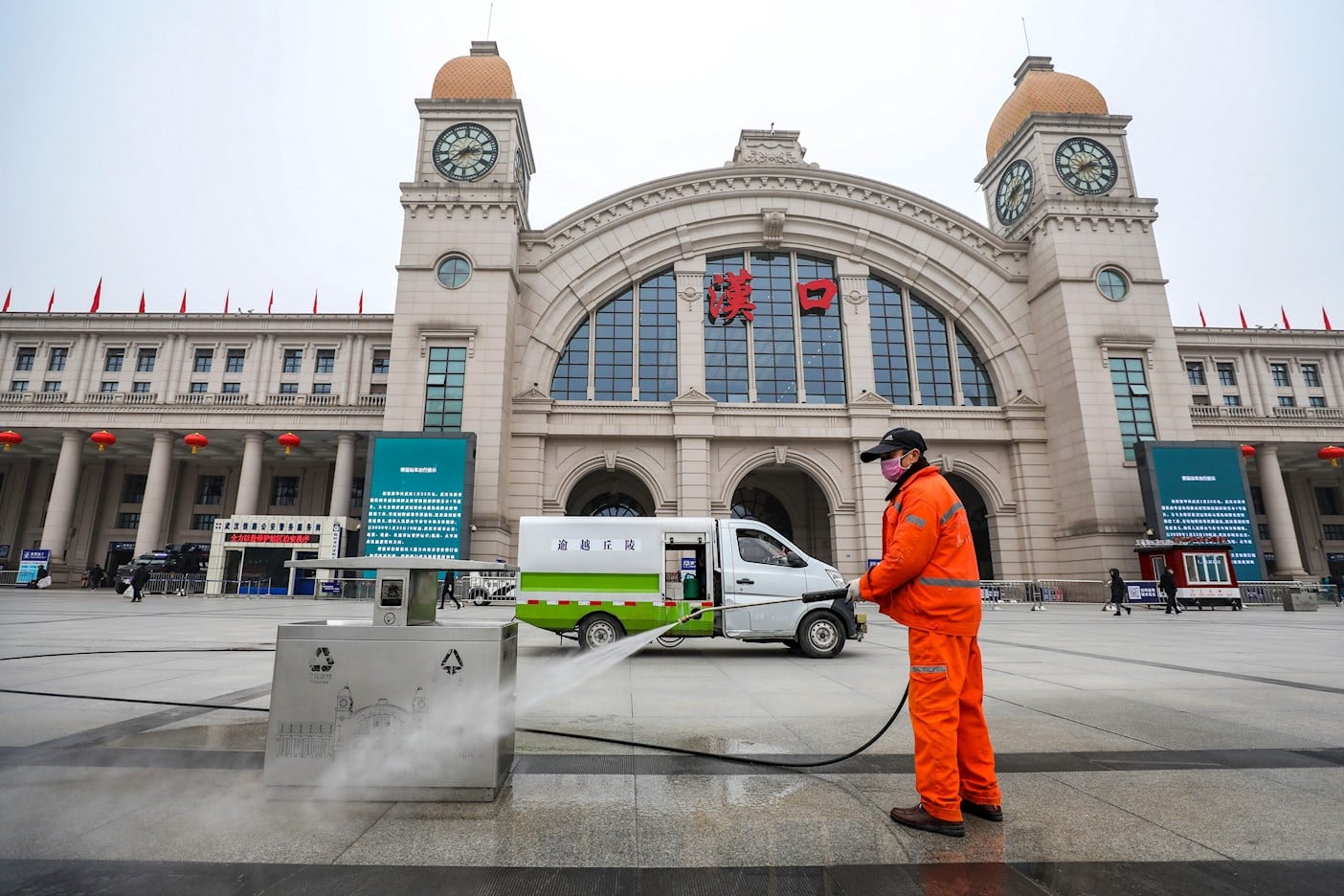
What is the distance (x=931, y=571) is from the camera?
12.2ft

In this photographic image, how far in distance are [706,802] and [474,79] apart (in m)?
37.7

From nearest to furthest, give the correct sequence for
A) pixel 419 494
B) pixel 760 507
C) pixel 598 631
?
pixel 598 631 → pixel 419 494 → pixel 760 507

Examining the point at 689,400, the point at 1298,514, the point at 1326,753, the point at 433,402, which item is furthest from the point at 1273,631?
the point at 1298,514

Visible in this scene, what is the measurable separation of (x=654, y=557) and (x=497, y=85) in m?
31.7

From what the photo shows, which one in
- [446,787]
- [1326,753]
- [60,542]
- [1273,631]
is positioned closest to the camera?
[446,787]

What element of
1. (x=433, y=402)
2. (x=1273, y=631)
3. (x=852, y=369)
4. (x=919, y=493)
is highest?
(x=852, y=369)

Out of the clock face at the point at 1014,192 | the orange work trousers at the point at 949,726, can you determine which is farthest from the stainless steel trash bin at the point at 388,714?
the clock face at the point at 1014,192

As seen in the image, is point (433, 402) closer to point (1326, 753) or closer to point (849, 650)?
point (849, 650)

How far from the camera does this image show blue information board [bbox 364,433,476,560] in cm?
2605

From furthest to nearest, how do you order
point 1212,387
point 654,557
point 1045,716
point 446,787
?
point 1212,387
point 654,557
point 1045,716
point 446,787

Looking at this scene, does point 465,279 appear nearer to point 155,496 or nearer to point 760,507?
point 760,507

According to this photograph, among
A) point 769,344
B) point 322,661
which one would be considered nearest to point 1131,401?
point 769,344

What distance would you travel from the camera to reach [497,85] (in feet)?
109

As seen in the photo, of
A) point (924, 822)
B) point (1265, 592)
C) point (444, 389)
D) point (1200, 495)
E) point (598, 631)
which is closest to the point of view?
point (924, 822)
